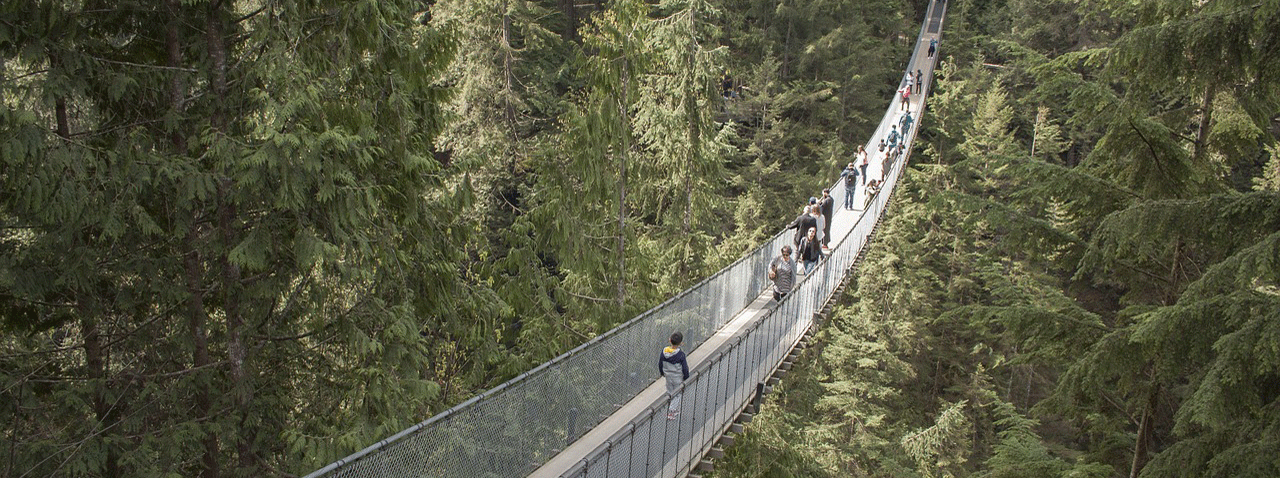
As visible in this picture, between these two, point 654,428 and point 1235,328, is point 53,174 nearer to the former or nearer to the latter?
point 654,428

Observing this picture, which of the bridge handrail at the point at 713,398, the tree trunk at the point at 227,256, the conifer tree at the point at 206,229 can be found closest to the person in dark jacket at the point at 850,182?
the bridge handrail at the point at 713,398

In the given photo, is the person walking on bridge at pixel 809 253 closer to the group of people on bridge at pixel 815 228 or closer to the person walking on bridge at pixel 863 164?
the group of people on bridge at pixel 815 228

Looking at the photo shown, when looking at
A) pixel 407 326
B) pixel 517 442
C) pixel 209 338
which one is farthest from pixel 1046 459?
pixel 209 338

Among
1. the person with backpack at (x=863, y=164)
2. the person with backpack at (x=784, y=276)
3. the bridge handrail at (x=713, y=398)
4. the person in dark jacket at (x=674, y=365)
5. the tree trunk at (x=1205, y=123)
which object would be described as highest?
the tree trunk at (x=1205, y=123)

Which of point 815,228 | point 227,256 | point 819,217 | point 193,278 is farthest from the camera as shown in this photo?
point 819,217

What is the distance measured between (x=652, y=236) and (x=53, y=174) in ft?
38.8

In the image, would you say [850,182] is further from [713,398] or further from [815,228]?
[713,398]

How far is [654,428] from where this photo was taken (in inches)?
269

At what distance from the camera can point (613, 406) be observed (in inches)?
306

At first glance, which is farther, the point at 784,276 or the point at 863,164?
the point at 863,164

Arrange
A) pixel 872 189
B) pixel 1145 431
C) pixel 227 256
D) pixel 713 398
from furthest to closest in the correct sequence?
pixel 872 189 < pixel 713 398 < pixel 1145 431 < pixel 227 256

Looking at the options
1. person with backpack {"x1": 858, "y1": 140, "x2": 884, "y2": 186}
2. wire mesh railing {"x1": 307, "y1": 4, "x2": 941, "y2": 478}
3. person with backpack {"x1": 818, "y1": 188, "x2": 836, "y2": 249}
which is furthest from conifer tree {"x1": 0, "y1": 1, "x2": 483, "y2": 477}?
person with backpack {"x1": 858, "y1": 140, "x2": 884, "y2": 186}

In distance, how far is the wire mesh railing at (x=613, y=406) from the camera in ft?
17.5

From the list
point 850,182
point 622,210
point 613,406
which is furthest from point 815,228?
point 850,182
